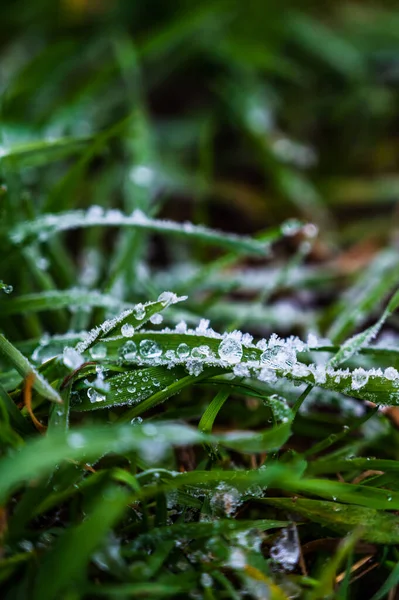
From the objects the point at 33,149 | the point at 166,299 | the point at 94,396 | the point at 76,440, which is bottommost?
the point at 76,440

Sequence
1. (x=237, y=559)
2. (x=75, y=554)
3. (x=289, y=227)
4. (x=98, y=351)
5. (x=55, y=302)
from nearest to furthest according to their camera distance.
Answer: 1. (x=75, y=554)
2. (x=237, y=559)
3. (x=98, y=351)
4. (x=55, y=302)
5. (x=289, y=227)

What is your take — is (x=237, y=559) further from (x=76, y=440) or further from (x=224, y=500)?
(x=76, y=440)

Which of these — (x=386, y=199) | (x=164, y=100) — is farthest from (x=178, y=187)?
(x=386, y=199)

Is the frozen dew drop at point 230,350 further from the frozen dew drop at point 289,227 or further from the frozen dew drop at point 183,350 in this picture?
the frozen dew drop at point 289,227

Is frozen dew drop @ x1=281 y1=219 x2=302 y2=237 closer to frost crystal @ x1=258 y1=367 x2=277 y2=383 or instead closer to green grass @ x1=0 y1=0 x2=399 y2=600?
green grass @ x1=0 y1=0 x2=399 y2=600

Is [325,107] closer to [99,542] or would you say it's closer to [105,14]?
[105,14]

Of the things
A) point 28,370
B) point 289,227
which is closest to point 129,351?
point 28,370
